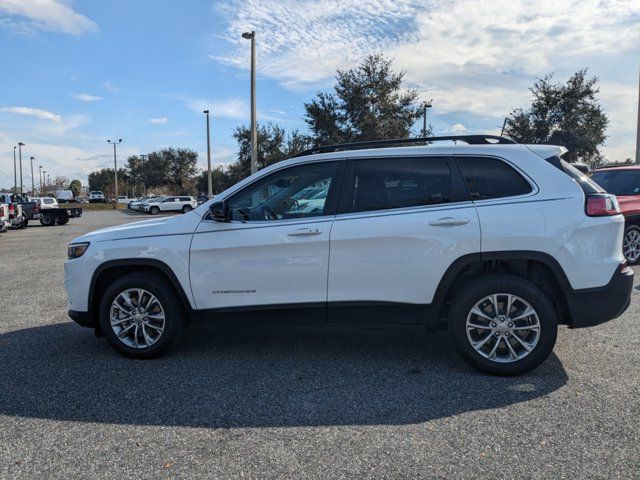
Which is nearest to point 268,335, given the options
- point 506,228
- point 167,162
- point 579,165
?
point 506,228

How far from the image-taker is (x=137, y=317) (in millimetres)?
4680

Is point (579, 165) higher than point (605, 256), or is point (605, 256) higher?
point (579, 165)

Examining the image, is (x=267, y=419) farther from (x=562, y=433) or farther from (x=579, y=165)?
(x=579, y=165)

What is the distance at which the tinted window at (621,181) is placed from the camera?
9.52 metres

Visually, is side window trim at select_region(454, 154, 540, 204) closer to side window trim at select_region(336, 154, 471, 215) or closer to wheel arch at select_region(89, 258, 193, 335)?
side window trim at select_region(336, 154, 471, 215)

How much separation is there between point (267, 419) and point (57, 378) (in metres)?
2.00

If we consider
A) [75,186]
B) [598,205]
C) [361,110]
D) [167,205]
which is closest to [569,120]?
[361,110]

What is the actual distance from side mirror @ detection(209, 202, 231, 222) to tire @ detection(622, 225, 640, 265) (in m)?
7.78

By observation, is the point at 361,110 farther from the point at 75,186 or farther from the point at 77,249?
the point at 75,186

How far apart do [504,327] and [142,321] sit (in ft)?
10.2

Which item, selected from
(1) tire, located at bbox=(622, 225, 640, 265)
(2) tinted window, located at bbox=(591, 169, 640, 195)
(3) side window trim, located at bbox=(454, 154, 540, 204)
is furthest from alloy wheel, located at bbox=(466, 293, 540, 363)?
(2) tinted window, located at bbox=(591, 169, 640, 195)

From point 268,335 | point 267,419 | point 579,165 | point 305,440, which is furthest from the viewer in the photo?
point 268,335

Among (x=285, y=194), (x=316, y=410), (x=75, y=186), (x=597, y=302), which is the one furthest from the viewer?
(x=75, y=186)

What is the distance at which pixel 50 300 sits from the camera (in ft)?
24.3
